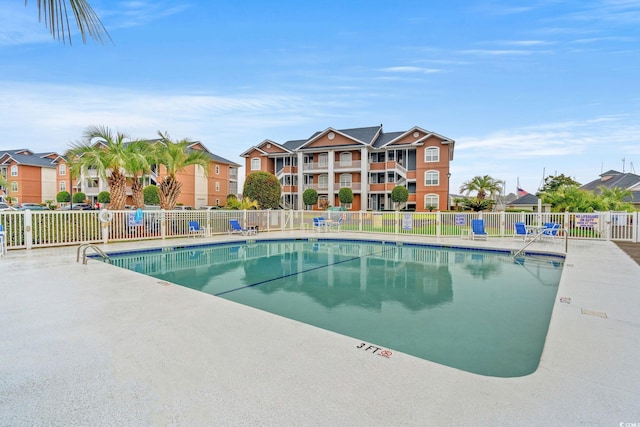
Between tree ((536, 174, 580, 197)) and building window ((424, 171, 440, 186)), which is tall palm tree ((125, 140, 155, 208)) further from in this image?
tree ((536, 174, 580, 197))

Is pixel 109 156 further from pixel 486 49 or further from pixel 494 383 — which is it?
pixel 486 49

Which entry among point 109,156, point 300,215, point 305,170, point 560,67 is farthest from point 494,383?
point 305,170

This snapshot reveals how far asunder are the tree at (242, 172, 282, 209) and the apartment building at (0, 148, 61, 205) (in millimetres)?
37798

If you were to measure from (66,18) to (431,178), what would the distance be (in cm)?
3241

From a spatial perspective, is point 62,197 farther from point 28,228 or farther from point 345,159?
point 28,228

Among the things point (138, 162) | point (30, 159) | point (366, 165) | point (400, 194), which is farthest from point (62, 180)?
point (400, 194)

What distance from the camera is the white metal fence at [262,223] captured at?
11.7 metres

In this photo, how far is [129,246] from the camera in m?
12.3

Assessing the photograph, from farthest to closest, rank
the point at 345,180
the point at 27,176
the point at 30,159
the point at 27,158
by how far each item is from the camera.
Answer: the point at 30,159 < the point at 27,158 < the point at 27,176 < the point at 345,180

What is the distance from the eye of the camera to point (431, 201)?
3166cm

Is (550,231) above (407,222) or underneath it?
underneath

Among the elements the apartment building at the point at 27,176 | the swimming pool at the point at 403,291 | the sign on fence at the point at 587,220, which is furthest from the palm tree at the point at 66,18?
the apartment building at the point at 27,176

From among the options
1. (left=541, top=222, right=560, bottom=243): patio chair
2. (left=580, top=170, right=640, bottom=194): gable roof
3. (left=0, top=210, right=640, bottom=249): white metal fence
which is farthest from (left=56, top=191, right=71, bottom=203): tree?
(left=580, top=170, right=640, bottom=194): gable roof

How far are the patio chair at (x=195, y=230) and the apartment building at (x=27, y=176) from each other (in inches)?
1718
